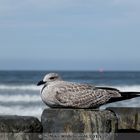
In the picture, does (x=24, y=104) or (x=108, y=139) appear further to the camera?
(x=24, y=104)

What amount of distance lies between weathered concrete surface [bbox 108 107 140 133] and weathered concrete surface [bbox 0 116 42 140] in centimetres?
70

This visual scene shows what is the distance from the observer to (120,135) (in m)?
3.76

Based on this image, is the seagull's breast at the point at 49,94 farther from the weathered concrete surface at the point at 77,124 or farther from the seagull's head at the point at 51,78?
the weathered concrete surface at the point at 77,124

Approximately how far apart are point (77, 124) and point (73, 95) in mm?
384

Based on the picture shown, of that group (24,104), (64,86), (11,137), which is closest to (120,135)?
(64,86)

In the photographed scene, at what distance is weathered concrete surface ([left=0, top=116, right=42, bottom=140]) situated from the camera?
3.33m

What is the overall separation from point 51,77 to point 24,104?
15318 mm

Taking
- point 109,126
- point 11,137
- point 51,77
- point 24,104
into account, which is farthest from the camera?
point 24,104

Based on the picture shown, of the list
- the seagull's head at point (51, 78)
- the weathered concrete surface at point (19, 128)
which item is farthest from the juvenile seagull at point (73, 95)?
the weathered concrete surface at point (19, 128)

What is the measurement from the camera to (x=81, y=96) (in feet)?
12.6

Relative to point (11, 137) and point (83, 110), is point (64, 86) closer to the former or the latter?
point (83, 110)

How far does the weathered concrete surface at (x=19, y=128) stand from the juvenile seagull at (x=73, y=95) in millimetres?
386

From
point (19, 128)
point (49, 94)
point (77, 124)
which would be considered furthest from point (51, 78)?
point (19, 128)

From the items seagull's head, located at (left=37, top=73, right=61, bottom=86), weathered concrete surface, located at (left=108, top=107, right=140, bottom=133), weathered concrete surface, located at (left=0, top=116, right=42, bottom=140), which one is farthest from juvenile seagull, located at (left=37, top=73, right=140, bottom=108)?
weathered concrete surface, located at (left=0, top=116, right=42, bottom=140)
